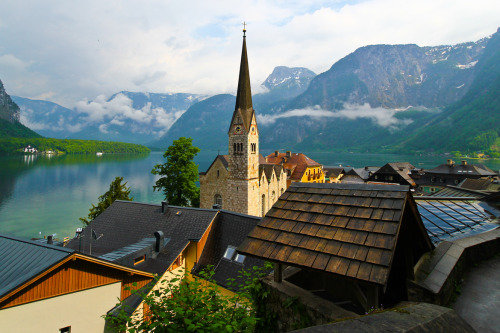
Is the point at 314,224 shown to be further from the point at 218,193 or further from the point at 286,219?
the point at 218,193

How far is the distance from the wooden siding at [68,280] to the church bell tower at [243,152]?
1946 cm

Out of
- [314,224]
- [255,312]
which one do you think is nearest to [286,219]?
[314,224]

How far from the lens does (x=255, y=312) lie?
5301mm

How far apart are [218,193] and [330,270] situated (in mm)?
28664

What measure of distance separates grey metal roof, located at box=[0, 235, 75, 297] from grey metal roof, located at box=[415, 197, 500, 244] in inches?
403

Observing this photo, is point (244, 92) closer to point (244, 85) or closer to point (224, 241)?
point (244, 85)

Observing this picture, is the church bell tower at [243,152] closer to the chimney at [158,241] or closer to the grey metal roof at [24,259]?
the chimney at [158,241]

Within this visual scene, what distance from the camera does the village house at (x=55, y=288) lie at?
775 centimetres

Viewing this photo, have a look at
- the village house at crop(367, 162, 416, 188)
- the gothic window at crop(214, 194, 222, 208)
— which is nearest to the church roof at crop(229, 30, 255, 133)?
the gothic window at crop(214, 194, 222, 208)

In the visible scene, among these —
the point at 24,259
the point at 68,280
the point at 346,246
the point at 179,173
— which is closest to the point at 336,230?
the point at 346,246

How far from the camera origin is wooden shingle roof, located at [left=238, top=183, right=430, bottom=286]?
12.5 ft

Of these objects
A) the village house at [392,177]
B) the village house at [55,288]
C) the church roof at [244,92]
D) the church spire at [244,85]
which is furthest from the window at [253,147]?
the village house at [392,177]

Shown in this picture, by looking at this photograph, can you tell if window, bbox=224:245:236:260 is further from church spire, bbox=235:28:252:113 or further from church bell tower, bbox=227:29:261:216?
church spire, bbox=235:28:252:113

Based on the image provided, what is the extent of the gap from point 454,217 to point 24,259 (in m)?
13.6
